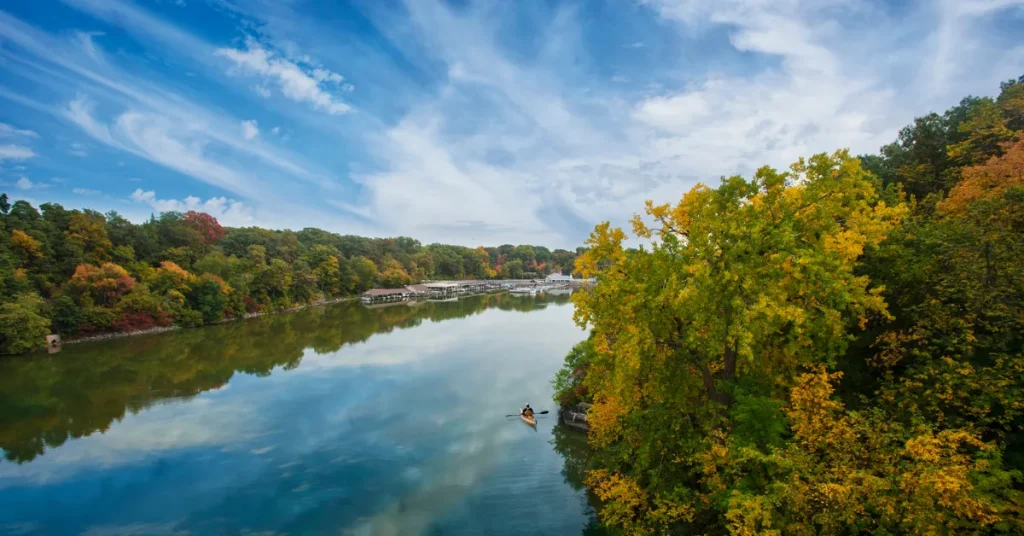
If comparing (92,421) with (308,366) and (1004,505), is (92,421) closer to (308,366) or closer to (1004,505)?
(308,366)

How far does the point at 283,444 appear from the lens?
13.1 metres

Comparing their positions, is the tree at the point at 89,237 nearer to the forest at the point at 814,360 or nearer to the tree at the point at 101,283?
the tree at the point at 101,283

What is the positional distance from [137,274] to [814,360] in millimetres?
40888

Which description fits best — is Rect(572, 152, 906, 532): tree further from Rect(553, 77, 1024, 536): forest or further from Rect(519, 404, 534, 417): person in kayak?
Rect(519, 404, 534, 417): person in kayak

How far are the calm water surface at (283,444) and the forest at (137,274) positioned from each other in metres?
3.10

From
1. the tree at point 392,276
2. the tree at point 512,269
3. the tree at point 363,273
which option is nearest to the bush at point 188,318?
the tree at point 363,273

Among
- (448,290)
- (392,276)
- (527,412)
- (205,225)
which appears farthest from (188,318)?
(448,290)

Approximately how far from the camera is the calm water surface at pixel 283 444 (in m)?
9.70

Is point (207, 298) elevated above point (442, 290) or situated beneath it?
elevated above

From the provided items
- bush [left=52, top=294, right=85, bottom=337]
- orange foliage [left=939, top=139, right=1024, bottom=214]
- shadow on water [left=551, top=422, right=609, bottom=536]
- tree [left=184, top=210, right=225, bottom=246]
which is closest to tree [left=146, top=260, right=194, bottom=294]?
bush [left=52, top=294, right=85, bottom=337]

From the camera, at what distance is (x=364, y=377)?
20.2 meters

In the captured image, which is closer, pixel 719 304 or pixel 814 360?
pixel 719 304

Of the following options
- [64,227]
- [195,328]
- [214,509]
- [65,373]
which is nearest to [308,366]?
[65,373]

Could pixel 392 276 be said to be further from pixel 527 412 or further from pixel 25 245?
pixel 527 412
